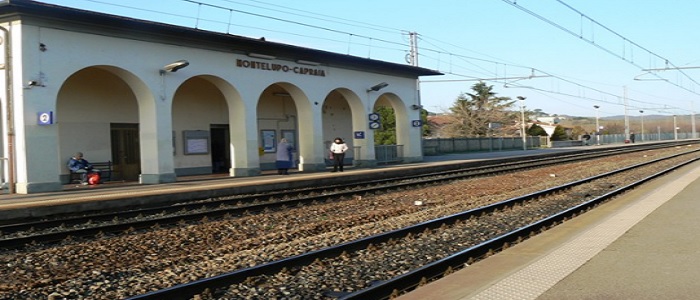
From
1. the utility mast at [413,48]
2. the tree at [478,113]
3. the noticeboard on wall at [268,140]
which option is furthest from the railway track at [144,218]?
the tree at [478,113]

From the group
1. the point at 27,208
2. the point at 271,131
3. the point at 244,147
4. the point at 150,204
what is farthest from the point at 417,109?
the point at 27,208

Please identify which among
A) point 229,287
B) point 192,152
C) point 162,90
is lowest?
point 229,287

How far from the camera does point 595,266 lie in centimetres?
687

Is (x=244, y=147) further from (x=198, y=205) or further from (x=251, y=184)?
(x=198, y=205)

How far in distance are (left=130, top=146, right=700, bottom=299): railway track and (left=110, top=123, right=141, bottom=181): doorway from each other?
16.7 metres

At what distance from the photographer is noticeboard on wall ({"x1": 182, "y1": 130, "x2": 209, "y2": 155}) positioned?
26844mm

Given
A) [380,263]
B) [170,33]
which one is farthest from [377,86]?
[380,263]

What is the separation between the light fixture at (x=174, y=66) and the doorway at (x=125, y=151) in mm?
3680

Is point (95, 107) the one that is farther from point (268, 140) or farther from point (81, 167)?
point (268, 140)

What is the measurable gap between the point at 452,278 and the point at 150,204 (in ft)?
37.8

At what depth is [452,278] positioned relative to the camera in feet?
22.3

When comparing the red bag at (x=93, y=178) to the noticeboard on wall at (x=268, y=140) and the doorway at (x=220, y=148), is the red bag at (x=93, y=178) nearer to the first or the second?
the doorway at (x=220, y=148)

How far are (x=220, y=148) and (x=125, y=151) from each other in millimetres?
5176

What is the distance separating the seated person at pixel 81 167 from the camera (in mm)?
21750
